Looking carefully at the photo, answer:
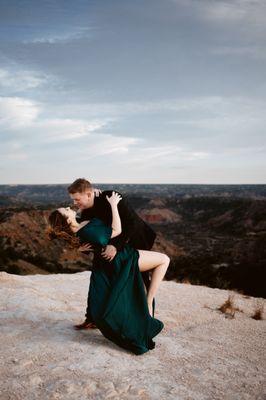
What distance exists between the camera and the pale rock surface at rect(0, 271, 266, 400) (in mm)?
3156

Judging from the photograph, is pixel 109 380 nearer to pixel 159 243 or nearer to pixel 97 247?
pixel 97 247

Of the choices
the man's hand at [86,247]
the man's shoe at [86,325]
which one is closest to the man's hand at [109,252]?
the man's hand at [86,247]

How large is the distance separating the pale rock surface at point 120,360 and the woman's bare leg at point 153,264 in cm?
65

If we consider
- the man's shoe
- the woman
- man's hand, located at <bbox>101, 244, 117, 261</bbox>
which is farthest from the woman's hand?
the man's shoe

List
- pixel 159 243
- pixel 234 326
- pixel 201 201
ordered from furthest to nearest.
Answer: pixel 201 201 < pixel 159 243 < pixel 234 326

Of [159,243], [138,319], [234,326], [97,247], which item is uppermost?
[97,247]

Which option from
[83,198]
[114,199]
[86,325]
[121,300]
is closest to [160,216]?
[86,325]

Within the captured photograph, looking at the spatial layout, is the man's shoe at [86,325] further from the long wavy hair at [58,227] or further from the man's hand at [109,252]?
the long wavy hair at [58,227]

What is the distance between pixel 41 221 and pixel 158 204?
141 feet

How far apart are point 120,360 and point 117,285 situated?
2.32 feet

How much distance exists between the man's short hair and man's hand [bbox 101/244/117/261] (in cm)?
64

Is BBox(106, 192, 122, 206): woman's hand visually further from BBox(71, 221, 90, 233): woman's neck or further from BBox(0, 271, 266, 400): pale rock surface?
BBox(0, 271, 266, 400): pale rock surface

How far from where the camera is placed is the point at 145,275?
13.9ft

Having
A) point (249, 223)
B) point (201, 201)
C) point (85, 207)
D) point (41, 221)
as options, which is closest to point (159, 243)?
point (41, 221)
